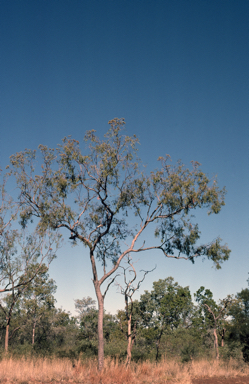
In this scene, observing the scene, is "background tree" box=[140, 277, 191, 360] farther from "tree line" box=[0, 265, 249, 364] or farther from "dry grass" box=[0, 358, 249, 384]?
"dry grass" box=[0, 358, 249, 384]

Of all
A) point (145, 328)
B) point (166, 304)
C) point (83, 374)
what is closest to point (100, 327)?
point (83, 374)

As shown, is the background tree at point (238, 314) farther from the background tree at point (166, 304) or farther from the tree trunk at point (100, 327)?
the tree trunk at point (100, 327)

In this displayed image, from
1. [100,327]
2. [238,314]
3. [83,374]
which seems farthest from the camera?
[238,314]

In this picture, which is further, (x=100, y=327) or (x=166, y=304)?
Result: (x=166, y=304)

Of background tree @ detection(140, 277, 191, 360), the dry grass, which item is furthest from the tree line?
the dry grass

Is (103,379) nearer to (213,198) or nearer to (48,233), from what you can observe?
(48,233)

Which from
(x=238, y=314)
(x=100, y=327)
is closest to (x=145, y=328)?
(x=238, y=314)

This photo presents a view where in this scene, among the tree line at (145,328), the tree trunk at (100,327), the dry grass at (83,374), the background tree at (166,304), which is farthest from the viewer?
the background tree at (166,304)

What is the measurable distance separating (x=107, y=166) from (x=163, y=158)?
11.5 feet

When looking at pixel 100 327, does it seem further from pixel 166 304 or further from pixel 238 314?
pixel 166 304

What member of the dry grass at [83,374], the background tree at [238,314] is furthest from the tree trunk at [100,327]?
the background tree at [238,314]

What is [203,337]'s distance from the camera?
4156 centimetres

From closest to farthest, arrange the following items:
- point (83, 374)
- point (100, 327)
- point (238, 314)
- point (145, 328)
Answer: point (83, 374) < point (100, 327) < point (238, 314) < point (145, 328)

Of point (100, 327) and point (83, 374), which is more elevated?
point (100, 327)
